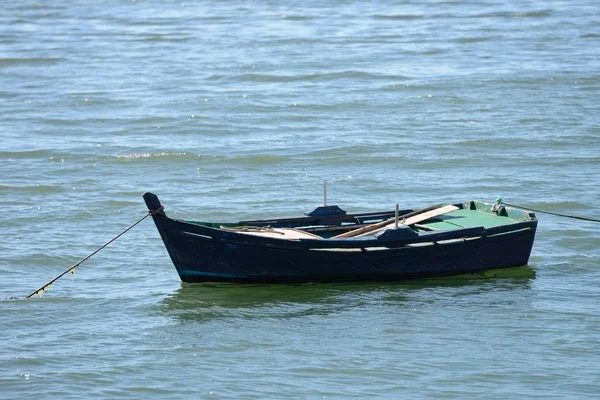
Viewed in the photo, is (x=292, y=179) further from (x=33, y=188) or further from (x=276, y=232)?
(x=276, y=232)

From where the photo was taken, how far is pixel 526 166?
21.4 metres

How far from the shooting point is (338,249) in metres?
14.1

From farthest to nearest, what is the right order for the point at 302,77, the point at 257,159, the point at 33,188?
the point at 302,77, the point at 257,159, the point at 33,188

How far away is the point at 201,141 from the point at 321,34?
1418 cm

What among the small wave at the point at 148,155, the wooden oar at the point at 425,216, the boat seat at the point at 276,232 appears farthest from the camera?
the small wave at the point at 148,155

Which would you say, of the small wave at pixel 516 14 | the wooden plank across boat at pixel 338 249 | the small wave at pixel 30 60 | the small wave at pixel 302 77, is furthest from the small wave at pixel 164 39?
the wooden plank across boat at pixel 338 249

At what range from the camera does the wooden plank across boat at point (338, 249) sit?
45.8 ft

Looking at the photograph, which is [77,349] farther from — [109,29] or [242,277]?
[109,29]

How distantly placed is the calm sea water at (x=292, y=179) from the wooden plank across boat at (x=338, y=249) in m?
0.28

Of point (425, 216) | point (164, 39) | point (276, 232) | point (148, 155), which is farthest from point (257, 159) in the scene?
point (164, 39)

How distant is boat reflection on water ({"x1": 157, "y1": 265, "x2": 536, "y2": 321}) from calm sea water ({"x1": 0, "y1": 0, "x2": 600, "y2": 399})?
0.03m

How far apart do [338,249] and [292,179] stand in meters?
6.85

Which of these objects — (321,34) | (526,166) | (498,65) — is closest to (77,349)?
(526,166)

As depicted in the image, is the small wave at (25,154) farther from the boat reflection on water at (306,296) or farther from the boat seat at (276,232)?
the boat seat at (276,232)
